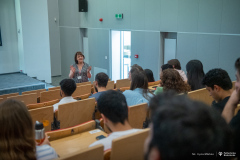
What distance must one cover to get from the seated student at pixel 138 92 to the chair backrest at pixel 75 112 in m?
0.54

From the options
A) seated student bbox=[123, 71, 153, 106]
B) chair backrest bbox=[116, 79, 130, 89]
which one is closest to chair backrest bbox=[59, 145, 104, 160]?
seated student bbox=[123, 71, 153, 106]

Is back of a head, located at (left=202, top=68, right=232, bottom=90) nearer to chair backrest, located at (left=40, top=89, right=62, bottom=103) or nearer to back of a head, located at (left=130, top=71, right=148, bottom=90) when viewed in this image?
back of a head, located at (left=130, top=71, right=148, bottom=90)

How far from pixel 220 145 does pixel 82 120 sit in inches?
109

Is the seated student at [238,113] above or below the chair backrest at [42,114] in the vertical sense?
above

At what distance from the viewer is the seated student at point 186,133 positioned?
2.38 ft

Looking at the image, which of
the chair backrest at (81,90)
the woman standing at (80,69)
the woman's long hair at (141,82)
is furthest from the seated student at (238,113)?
the woman standing at (80,69)

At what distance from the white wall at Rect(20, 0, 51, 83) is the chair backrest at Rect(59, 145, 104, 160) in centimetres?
931

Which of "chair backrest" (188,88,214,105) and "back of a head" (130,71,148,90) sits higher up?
"back of a head" (130,71,148,90)

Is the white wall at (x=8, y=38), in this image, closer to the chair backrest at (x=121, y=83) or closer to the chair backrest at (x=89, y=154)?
the chair backrest at (x=121, y=83)

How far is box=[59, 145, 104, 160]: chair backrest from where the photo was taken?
1.55m

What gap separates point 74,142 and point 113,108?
1.95ft

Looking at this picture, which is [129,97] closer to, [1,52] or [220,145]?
A: [220,145]

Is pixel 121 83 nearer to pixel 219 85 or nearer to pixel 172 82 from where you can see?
pixel 172 82

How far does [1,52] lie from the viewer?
10.4 meters
